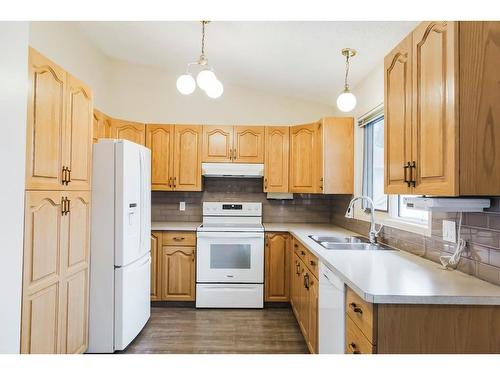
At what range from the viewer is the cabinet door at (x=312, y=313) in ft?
6.67

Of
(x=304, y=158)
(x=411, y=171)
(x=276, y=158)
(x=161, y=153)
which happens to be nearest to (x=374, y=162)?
(x=304, y=158)

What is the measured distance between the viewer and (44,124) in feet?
5.44

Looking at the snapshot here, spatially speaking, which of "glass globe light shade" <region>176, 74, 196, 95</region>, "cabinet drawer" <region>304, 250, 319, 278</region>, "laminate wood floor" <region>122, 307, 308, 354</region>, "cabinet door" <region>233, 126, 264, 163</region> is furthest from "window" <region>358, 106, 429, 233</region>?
"glass globe light shade" <region>176, 74, 196, 95</region>

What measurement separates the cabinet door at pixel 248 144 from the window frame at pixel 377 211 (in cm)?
106

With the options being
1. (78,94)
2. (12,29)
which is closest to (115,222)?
(78,94)

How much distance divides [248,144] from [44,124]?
2.18 metres

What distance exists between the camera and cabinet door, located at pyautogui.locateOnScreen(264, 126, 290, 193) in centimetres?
351

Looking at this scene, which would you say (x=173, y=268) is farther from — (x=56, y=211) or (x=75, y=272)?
(x=56, y=211)

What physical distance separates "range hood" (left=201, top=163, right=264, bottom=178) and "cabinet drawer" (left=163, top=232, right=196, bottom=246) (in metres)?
0.74

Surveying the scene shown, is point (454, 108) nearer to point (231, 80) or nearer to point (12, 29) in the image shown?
point (12, 29)

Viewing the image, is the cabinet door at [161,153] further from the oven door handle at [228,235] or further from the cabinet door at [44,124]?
the cabinet door at [44,124]

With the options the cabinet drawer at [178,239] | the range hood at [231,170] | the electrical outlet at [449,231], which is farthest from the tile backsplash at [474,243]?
the cabinet drawer at [178,239]
